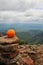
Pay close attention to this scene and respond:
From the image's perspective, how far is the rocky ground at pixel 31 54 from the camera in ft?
18.5

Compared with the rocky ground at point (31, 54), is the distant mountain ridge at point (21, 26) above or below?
above

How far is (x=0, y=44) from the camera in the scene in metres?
5.24

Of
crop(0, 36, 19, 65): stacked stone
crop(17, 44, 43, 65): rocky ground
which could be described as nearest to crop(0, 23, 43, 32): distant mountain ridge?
crop(17, 44, 43, 65): rocky ground

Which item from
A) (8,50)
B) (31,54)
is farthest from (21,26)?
(8,50)

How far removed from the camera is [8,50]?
17.0 ft

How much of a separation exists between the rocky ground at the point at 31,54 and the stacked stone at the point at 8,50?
36cm

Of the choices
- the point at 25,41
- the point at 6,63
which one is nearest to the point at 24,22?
the point at 25,41

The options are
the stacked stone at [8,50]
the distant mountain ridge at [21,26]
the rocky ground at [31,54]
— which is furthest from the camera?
the distant mountain ridge at [21,26]

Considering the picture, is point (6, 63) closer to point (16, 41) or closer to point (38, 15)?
point (16, 41)

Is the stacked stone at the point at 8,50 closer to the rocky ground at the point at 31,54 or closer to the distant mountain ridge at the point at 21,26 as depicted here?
the rocky ground at the point at 31,54

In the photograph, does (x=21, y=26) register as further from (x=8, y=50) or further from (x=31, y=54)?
(x=8, y=50)

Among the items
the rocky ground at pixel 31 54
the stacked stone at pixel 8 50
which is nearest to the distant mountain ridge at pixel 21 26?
the rocky ground at pixel 31 54

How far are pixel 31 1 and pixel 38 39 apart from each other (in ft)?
4.08

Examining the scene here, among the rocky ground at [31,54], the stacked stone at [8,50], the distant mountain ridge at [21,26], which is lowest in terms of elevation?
the rocky ground at [31,54]
